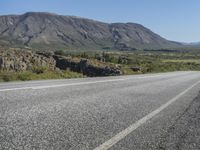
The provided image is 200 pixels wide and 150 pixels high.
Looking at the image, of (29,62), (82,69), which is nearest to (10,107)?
(29,62)

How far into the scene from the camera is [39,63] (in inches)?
1257

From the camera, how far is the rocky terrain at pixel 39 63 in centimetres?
2736

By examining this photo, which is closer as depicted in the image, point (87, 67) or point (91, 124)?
point (91, 124)

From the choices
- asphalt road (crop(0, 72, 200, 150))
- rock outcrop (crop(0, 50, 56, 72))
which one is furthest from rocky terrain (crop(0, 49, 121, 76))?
asphalt road (crop(0, 72, 200, 150))

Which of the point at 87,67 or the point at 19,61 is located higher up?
the point at 19,61

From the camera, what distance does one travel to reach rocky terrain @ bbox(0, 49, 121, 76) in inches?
1077

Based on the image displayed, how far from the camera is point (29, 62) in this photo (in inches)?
1195

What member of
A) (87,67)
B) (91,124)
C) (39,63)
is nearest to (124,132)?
(91,124)

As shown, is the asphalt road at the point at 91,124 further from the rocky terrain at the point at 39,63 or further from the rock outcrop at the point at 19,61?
the rocky terrain at the point at 39,63

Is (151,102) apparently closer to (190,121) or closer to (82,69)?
(190,121)

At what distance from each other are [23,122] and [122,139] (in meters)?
1.64

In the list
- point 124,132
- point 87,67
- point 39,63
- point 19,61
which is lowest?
point 87,67

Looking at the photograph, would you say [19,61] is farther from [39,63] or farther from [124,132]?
[124,132]

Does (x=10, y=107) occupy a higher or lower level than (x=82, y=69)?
higher
